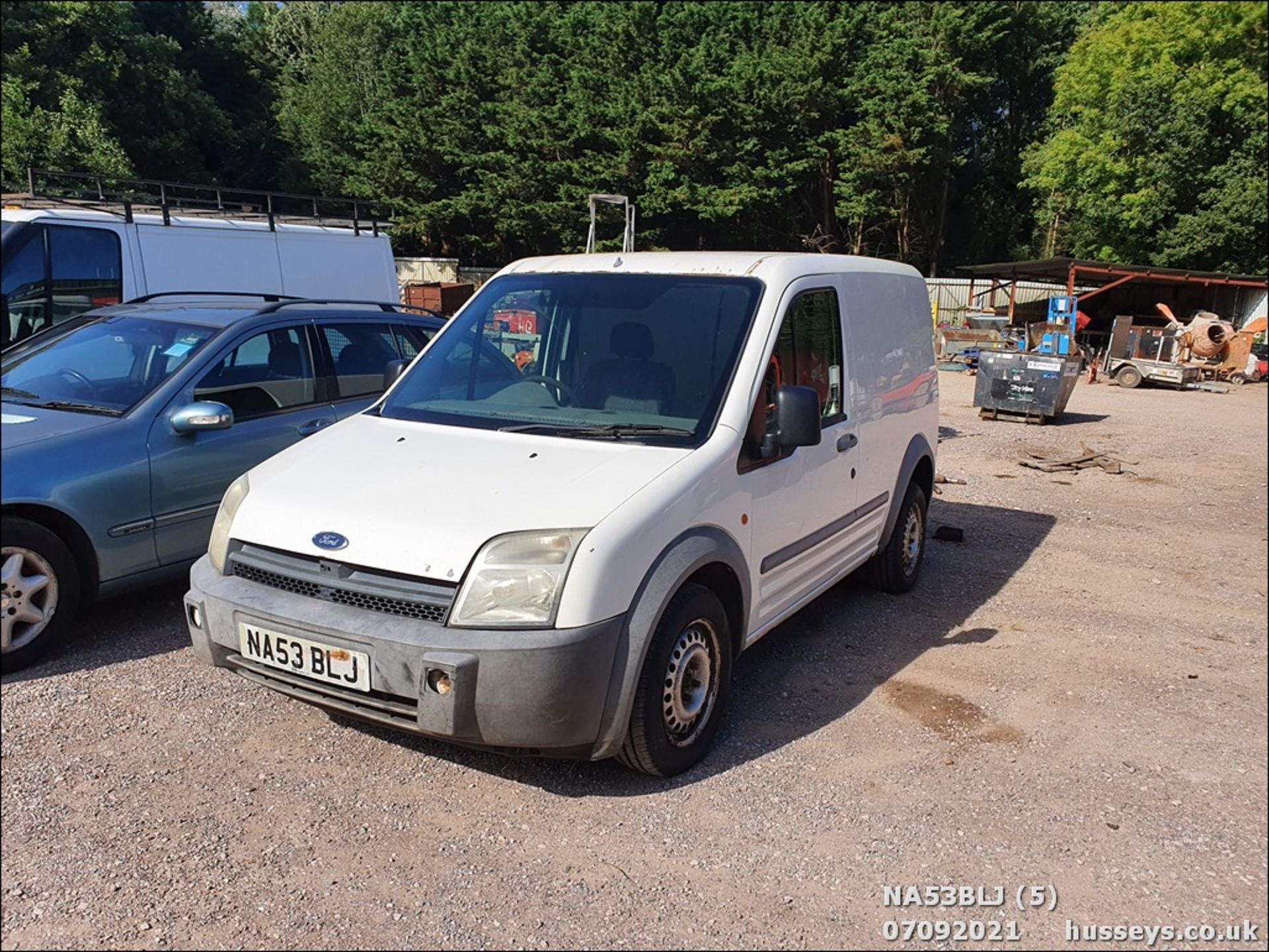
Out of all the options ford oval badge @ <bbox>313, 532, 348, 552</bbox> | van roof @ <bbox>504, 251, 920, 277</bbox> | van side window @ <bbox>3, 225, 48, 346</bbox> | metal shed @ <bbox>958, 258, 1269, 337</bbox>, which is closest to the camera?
ford oval badge @ <bbox>313, 532, 348, 552</bbox>

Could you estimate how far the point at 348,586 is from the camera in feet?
9.97

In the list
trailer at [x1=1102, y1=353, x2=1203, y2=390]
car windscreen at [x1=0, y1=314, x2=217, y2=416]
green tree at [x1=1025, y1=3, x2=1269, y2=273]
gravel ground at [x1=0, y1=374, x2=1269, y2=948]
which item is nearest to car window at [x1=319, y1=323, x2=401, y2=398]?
car windscreen at [x1=0, y1=314, x2=217, y2=416]

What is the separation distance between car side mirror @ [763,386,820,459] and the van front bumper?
3.60ft

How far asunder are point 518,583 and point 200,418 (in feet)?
7.98

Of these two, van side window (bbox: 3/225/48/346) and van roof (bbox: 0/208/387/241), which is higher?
van roof (bbox: 0/208/387/241)

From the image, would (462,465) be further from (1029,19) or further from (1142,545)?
(1029,19)

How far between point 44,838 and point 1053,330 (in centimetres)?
2392

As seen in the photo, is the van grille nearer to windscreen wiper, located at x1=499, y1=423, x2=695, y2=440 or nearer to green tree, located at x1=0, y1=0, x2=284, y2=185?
windscreen wiper, located at x1=499, y1=423, x2=695, y2=440

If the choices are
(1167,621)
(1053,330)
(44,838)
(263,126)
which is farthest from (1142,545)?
(263,126)

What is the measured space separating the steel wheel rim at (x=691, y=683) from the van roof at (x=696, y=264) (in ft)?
5.32

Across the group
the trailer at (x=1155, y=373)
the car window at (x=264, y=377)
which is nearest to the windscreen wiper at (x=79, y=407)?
the car window at (x=264, y=377)

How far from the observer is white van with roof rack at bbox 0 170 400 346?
7672mm

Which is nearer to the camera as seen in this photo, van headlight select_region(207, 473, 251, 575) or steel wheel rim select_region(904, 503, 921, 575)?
van headlight select_region(207, 473, 251, 575)

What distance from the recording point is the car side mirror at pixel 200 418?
175 inches
